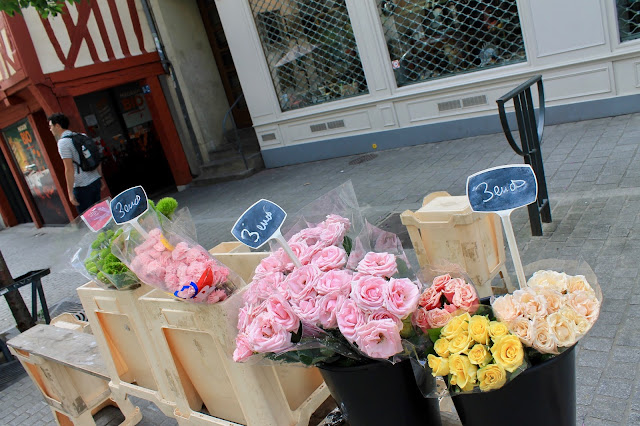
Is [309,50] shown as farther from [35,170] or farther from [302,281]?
[302,281]

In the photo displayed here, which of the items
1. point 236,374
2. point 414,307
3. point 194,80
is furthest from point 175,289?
point 194,80

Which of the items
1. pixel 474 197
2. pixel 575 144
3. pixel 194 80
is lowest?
pixel 575 144

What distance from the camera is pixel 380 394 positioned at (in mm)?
1585

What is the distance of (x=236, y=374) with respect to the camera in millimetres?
2064

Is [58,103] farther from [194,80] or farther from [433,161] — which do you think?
[433,161]

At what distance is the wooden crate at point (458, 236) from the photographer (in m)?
3.17

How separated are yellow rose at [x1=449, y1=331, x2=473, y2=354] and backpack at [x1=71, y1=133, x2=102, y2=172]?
6.48 m

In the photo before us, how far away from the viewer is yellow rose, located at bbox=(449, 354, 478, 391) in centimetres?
132

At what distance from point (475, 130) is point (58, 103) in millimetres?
6894

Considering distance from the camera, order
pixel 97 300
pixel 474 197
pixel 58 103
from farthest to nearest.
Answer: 1. pixel 58 103
2. pixel 97 300
3. pixel 474 197

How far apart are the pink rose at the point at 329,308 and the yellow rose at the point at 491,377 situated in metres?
0.39

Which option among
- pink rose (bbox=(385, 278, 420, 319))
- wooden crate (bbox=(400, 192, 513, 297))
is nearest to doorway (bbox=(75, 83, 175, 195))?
wooden crate (bbox=(400, 192, 513, 297))

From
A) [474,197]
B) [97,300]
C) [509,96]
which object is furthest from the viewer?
[509,96]

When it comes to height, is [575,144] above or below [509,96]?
below
